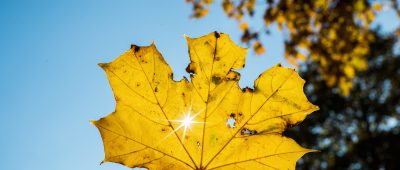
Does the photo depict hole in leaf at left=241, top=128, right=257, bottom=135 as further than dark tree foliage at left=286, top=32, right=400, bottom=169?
No

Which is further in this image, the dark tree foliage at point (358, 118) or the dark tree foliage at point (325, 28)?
the dark tree foliage at point (358, 118)

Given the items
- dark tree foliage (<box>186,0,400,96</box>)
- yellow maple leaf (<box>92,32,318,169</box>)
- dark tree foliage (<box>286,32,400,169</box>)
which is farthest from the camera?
dark tree foliage (<box>286,32,400,169</box>)

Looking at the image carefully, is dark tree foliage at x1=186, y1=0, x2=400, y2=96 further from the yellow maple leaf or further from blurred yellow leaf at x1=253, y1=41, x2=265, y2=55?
the yellow maple leaf

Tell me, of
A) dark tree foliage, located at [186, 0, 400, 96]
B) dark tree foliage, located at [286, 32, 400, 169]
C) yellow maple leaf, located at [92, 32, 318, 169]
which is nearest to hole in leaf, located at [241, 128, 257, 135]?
yellow maple leaf, located at [92, 32, 318, 169]

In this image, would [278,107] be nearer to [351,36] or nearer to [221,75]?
[221,75]

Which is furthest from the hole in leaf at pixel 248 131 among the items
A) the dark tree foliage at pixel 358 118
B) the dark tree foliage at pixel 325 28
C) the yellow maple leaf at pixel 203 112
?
the dark tree foliage at pixel 358 118

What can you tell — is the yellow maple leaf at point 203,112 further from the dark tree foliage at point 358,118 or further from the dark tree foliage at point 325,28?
the dark tree foliage at point 358,118
